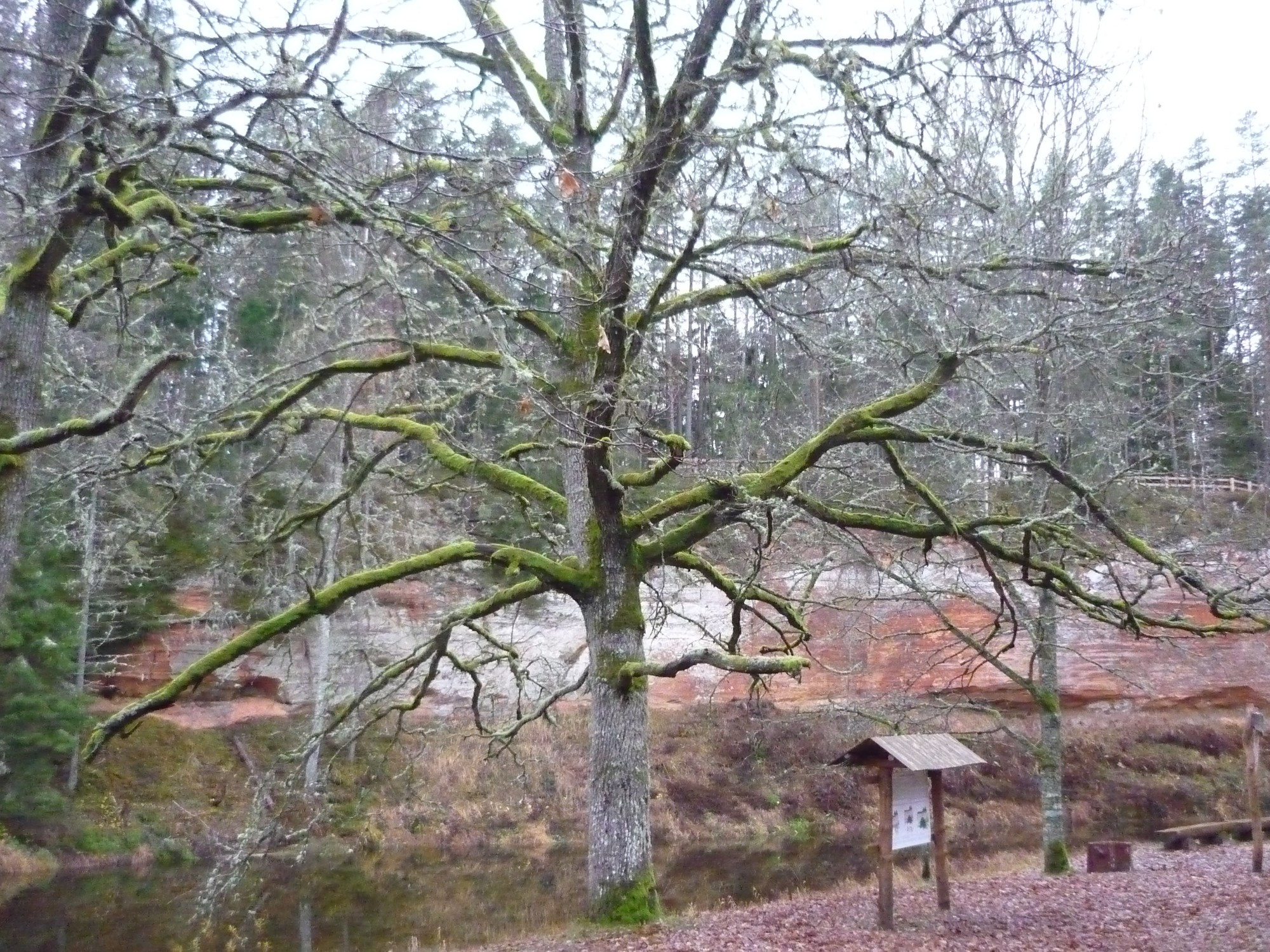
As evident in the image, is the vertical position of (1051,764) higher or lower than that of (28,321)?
lower

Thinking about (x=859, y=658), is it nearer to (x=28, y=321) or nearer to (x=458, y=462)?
(x=458, y=462)

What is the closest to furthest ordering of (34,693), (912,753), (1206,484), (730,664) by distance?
(730,664) < (912,753) < (34,693) < (1206,484)

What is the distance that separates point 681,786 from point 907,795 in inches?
504

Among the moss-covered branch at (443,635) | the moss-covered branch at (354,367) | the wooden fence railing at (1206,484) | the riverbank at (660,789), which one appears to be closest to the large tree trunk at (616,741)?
the moss-covered branch at (443,635)

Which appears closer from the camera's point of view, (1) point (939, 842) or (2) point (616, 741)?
(2) point (616, 741)

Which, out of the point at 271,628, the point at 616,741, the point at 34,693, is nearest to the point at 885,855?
the point at 616,741

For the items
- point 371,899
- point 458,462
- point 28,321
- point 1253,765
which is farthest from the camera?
point 371,899

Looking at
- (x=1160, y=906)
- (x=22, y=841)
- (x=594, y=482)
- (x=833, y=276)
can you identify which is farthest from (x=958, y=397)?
(x=22, y=841)

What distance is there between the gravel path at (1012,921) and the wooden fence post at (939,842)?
157 millimetres

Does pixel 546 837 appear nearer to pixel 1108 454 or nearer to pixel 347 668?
pixel 347 668

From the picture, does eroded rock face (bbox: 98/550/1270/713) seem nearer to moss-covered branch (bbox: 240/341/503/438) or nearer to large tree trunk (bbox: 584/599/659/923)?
large tree trunk (bbox: 584/599/659/923)

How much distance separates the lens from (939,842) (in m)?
9.04

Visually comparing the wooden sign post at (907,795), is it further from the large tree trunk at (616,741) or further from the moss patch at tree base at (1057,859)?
the moss patch at tree base at (1057,859)

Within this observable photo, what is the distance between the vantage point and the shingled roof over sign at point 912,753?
8492mm
